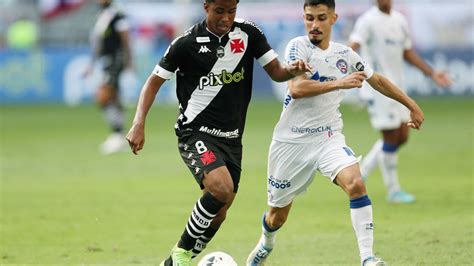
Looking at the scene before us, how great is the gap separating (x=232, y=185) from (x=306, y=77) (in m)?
1.27

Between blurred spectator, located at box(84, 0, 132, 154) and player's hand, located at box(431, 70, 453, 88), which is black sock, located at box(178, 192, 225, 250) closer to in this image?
player's hand, located at box(431, 70, 453, 88)

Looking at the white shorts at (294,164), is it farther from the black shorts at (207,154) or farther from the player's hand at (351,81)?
the player's hand at (351,81)

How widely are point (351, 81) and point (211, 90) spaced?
47.2 inches

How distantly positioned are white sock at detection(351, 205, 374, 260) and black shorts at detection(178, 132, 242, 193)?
3.52 ft

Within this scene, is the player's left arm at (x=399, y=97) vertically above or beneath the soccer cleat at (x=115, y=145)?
above

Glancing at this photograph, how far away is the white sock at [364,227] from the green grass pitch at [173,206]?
972 mm

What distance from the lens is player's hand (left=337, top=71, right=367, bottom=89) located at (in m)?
8.47

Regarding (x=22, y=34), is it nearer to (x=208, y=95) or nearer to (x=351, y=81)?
(x=208, y=95)

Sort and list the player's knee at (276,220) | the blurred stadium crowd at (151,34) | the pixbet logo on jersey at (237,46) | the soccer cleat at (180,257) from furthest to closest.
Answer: the blurred stadium crowd at (151,34) < the player's knee at (276,220) < the pixbet logo on jersey at (237,46) < the soccer cleat at (180,257)

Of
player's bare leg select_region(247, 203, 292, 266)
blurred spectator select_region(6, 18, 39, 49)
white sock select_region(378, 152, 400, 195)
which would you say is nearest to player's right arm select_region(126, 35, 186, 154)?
player's bare leg select_region(247, 203, 292, 266)

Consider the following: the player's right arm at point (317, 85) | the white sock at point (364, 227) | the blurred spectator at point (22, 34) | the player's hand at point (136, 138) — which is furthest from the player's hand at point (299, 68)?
the blurred spectator at point (22, 34)

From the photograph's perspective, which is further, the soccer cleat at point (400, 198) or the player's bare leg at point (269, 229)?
the soccer cleat at point (400, 198)

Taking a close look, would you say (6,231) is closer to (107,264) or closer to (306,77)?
(107,264)

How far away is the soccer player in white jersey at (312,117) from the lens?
29.3 ft
